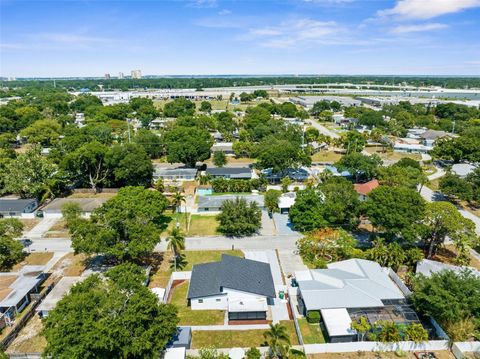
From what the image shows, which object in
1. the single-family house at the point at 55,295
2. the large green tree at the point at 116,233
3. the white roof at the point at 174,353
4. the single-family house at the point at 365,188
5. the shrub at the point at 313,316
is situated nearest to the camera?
the white roof at the point at 174,353

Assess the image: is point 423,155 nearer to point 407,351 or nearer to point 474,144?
point 474,144

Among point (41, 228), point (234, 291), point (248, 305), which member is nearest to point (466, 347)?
point (248, 305)

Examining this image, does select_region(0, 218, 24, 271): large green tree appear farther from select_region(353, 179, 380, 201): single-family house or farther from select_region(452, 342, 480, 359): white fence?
select_region(353, 179, 380, 201): single-family house

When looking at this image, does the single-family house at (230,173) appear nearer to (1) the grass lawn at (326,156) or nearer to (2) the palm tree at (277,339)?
(1) the grass lawn at (326,156)

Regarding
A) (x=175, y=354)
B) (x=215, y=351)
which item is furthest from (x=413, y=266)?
(x=175, y=354)

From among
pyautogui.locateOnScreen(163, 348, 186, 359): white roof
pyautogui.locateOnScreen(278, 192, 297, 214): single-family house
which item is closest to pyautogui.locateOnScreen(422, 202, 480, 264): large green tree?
pyautogui.locateOnScreen(278, 192, 297, 214): single-family house

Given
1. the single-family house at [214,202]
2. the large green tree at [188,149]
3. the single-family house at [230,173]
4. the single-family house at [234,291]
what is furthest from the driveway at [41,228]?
the single-family house at [230,173]

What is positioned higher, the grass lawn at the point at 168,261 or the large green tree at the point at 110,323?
the large green tree at the point at 110,323
